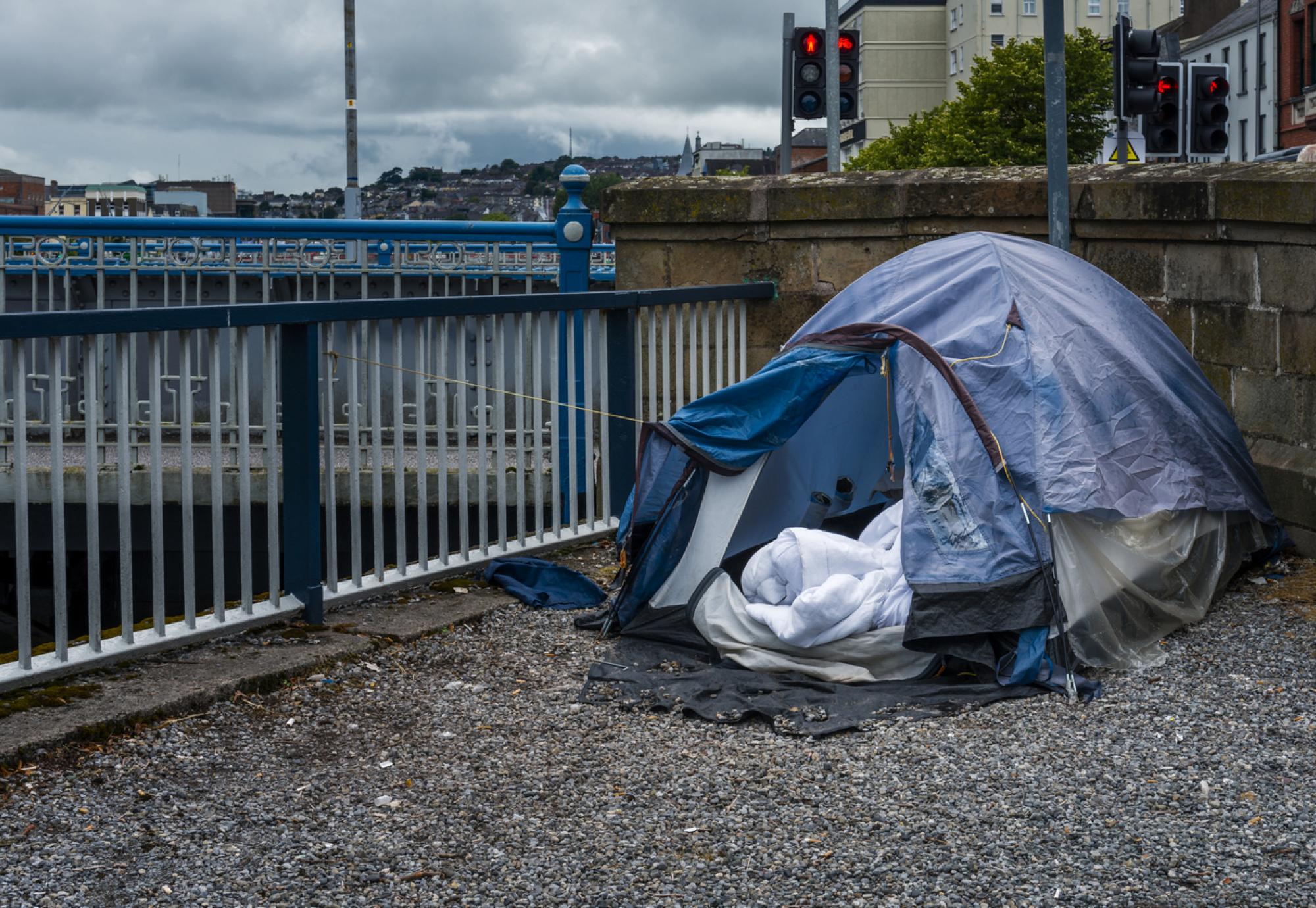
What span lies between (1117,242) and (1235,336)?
2.68 feet

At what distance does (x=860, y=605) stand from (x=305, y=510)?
203cm

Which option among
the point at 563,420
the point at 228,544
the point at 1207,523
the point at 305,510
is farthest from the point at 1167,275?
the point at 228,544

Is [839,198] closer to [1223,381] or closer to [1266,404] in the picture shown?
[1223,381]

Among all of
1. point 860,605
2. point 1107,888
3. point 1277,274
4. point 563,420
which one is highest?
point 1277,274

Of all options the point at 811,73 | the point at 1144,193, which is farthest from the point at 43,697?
the point at 811,73

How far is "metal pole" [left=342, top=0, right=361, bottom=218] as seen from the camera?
25.0 meters

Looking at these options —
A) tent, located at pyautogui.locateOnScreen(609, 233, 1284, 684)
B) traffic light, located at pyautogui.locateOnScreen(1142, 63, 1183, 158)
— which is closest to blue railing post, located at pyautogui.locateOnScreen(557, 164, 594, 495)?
tent, located at pyautogui.locateOnScreen(609, 233, 1284, 684)

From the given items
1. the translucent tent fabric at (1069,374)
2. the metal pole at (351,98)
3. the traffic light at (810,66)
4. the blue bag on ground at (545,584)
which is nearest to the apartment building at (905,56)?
the metal pole at (351,98)

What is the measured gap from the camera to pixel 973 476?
205 inches

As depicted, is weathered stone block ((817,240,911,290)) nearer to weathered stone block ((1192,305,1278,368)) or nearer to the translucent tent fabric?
weathered stone block ((1192,305,1278,368))

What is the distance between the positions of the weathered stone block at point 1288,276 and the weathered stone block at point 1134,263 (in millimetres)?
614

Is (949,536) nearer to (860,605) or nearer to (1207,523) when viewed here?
(860,605)

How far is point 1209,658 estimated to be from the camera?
5320 mm

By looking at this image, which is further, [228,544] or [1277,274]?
[228,544]
